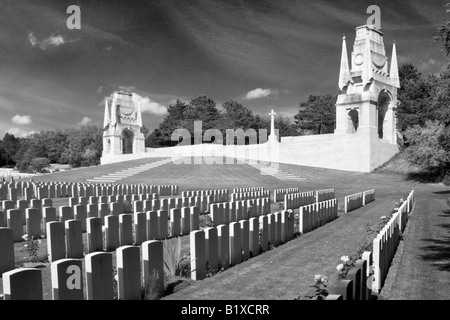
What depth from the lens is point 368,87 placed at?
4369cm

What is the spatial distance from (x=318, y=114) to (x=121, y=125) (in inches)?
1443

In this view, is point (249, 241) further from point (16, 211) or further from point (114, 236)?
point (16, 211)

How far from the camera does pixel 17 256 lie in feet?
24.0

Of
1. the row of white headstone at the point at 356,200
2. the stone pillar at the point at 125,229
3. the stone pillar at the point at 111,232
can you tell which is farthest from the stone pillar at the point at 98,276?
the row of white headstone at the point at 356,200

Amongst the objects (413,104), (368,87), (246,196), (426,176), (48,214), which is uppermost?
(368,87)

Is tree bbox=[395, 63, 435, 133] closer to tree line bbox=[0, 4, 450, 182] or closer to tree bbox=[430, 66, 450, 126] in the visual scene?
tree line bbox=[0, 4, 450, 182]

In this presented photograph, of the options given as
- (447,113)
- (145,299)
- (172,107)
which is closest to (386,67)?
(447,113)

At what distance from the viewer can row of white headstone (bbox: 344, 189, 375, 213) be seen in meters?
15.1

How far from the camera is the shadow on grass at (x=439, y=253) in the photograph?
6979 mm

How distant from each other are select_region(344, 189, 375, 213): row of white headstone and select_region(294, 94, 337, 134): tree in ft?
165

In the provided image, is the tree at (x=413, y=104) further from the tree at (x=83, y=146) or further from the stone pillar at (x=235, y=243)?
the tree at (x=83, y=146)

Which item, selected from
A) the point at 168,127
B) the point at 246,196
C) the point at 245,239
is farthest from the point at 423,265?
the point at 168,127

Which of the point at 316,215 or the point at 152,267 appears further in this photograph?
the point at 316,215

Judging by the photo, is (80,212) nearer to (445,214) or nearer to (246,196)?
(246,196)
